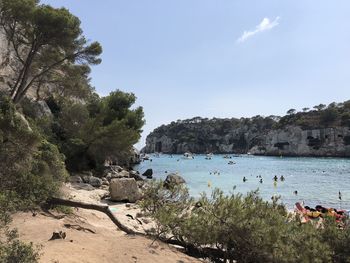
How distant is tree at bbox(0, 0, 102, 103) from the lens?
24531 mm

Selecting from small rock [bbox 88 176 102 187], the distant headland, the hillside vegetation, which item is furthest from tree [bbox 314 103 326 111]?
small rock [bbox 88 176 102 187]

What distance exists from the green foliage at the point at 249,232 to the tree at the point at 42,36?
58.3ft

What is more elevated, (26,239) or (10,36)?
(10,36)

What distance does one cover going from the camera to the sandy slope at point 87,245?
8289mm

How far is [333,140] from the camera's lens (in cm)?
11819

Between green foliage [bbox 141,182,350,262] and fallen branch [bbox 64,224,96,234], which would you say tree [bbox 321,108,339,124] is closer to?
green foliage [bbox 141,182,350,262]

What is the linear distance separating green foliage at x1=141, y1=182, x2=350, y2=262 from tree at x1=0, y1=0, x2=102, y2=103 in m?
17.8

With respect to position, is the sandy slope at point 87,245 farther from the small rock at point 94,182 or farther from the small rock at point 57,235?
the small rock at point 94,182

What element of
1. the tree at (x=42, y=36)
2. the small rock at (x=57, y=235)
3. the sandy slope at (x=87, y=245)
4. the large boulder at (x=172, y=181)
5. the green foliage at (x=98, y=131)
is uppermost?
the tree at (x=42, y=36)

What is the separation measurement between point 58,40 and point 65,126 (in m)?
14.5

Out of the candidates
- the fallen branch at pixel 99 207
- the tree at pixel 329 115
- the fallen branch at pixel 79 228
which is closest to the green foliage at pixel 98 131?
the fallen branch at pixel 99 207

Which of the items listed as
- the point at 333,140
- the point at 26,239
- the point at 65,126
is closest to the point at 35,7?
the point at 65,126

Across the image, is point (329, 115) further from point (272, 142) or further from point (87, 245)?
point (87, 245)

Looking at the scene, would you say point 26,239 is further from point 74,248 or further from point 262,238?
point 262,238
